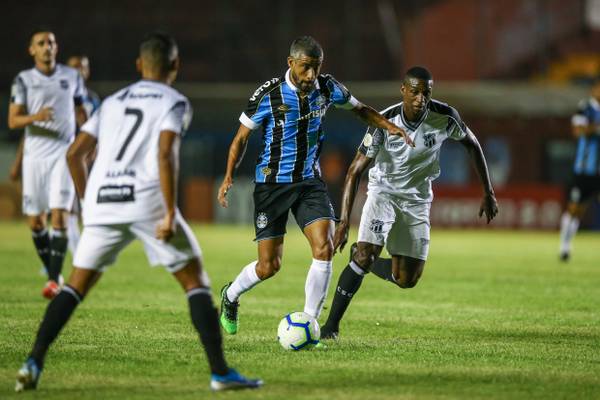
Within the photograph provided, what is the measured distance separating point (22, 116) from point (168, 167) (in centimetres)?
545

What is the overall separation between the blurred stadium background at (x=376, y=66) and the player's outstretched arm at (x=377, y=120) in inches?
732

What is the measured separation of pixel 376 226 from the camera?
8.90 meters

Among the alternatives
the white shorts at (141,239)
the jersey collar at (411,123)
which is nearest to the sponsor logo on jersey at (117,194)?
the white shorts at (141,239)

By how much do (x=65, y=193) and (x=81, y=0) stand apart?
24.6m

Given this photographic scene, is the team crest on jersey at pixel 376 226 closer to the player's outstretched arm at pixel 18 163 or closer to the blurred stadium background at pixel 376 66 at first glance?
the player's outstretched arm at pixel 18 163

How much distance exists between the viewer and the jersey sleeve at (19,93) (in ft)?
37.3

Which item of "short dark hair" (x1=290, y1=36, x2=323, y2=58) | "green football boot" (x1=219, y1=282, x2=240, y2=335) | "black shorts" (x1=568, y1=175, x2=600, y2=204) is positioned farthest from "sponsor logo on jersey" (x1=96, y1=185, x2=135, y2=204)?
"black shorts" (x1=568, y1=175, x2=600, y2=204)

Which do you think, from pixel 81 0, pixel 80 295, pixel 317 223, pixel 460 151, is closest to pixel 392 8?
pixel 460 151

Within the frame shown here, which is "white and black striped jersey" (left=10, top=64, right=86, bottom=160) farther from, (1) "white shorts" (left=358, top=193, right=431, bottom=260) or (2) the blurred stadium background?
(2) the blurred stadium background

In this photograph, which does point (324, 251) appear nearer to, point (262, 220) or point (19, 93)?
point (262, 220)

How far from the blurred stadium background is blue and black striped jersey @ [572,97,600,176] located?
8.27 meters

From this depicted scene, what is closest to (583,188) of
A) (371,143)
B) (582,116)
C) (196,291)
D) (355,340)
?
(582,116)

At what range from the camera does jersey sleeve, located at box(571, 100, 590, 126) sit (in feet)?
58.5

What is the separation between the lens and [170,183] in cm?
612
